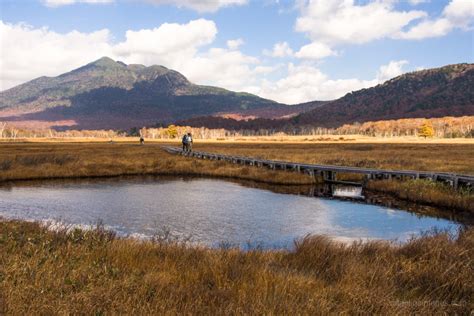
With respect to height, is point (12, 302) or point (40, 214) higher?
point (12, 302)

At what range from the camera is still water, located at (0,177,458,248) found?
54.6ft

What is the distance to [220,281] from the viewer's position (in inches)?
293

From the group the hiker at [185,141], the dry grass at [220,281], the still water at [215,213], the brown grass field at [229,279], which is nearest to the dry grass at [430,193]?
the still water at [215,213]

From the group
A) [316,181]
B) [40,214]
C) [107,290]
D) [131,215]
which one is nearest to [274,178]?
[316,181]

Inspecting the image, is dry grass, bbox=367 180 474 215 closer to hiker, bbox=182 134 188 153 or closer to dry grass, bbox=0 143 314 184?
dry grass, bbox=0 143 314 184

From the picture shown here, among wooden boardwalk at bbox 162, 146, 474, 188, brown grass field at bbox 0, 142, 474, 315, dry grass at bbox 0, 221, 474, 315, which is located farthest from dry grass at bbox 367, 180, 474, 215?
dry grass at bbox 0, 221, 474, 315

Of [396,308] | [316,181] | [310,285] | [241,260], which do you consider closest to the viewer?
[396,308]

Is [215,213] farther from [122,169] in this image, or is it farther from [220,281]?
[122,169]

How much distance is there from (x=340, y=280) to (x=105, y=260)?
176 inches

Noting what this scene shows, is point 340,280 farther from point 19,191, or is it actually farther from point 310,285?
point 19,191

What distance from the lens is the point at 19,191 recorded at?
28297 millimetres

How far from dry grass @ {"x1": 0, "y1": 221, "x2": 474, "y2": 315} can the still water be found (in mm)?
3294

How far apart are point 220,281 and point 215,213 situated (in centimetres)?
1359

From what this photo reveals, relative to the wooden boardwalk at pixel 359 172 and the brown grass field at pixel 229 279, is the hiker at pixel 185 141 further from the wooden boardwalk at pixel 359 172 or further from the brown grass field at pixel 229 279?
the brown grass field at pixel 229 279
